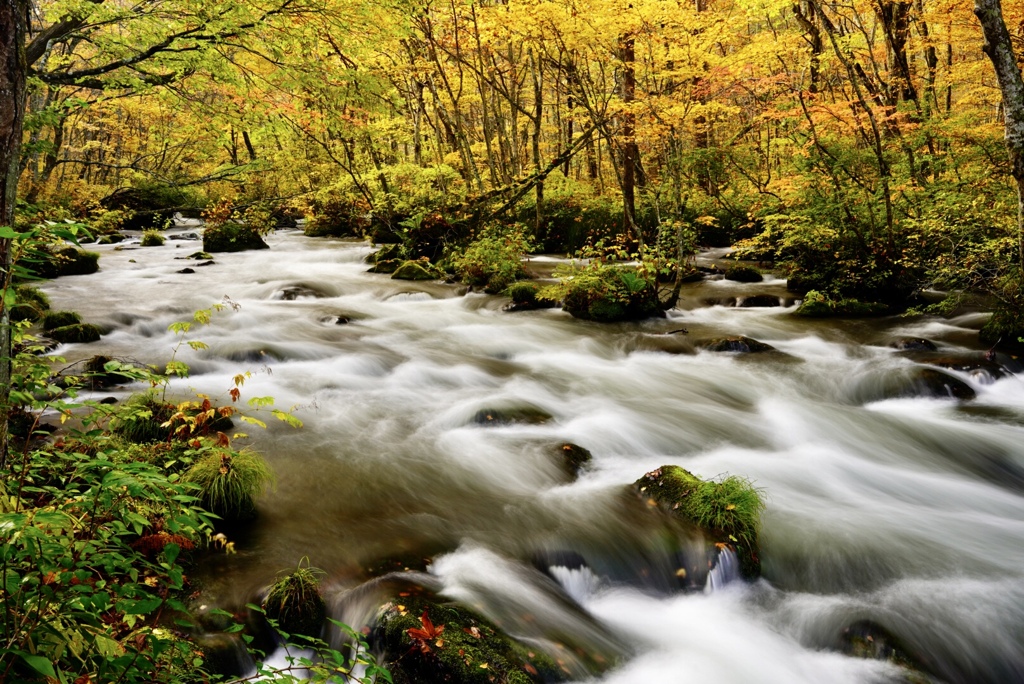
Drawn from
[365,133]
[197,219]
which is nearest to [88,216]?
[197,219]

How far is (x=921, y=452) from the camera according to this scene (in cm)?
669

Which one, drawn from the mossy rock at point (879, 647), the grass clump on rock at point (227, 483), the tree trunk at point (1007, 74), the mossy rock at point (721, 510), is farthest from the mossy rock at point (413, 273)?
the mossy rock at point (879, 647)

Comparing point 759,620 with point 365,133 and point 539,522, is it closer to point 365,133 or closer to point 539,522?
point 539,522

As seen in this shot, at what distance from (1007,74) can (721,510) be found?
6.57 meters

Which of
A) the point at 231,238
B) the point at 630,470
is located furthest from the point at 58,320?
the point at 231,238

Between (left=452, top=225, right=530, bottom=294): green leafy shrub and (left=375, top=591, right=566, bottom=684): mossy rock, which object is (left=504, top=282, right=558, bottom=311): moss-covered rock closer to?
(left=452, top=225, right=530, bottom=294): green leafy shrub

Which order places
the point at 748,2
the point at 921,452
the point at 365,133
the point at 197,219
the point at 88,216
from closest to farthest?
the point at 921,452 → the point at 748,2 → the point at 365,133 → the point at 88,216 → the point at 197,219

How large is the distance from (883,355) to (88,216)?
21.7 meters

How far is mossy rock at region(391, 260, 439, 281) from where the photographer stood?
14.6 m

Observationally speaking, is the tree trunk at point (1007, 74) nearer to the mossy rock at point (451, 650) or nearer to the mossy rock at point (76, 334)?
the mossy rock at point (451, 650)

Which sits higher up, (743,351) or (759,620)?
(743,351)

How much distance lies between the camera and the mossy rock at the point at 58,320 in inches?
342

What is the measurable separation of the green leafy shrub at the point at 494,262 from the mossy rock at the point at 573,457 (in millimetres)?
7323

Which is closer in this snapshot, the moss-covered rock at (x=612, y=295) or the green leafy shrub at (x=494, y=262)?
the moss-covered rock at (x=612, y=295)
